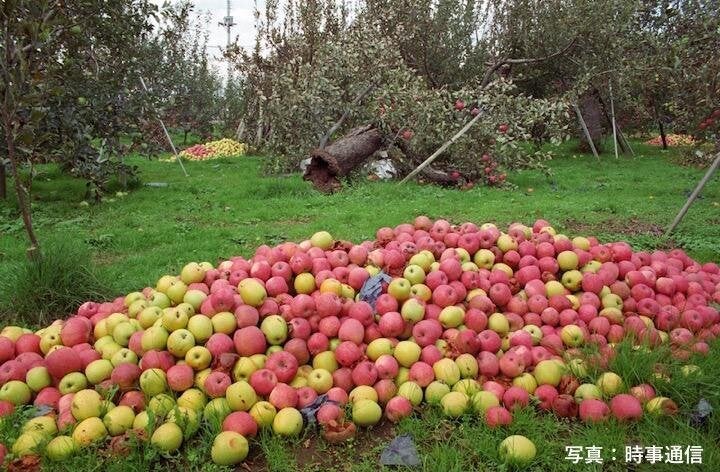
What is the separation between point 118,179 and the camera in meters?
12.0

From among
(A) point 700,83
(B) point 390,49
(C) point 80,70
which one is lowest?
(A) point 700,83

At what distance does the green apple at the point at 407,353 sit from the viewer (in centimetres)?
331

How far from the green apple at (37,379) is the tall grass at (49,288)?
1.30 metres

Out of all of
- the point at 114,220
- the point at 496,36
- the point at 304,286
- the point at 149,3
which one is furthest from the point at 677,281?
the point at 496,36

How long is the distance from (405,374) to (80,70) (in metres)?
8.85

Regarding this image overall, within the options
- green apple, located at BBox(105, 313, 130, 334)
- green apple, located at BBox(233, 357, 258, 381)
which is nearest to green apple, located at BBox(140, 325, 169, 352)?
green apple, located at BBox(105, 313, 130, 334)

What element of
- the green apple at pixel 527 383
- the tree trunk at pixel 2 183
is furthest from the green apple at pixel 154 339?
the tree trunk at pixel 2 183

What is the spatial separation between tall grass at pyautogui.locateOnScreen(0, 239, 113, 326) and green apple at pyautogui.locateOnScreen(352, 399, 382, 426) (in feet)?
9.39

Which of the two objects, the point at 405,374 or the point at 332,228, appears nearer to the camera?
the point at 405,374

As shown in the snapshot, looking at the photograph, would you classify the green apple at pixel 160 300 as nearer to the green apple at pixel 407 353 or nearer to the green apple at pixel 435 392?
the green apple at pixel 407 353

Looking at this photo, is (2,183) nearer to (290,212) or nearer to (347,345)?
(290,212)

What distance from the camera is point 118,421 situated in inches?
113

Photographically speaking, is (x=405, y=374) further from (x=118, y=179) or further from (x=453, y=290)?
(x=118, y=179)

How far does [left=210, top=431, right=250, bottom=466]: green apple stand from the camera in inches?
→ 106
